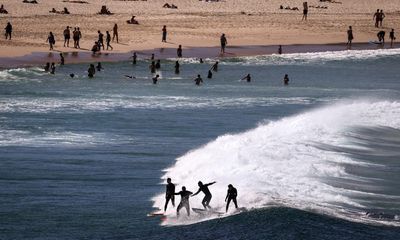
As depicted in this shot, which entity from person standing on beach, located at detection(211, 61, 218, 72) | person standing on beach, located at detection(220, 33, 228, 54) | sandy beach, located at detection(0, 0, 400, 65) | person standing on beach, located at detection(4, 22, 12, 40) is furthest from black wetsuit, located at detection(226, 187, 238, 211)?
person standing on beach, located at detection(4, 22, 12, 40)

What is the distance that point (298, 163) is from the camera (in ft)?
106

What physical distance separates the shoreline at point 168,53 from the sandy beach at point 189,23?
37.9 inches

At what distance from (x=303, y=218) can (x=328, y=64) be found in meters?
42.1

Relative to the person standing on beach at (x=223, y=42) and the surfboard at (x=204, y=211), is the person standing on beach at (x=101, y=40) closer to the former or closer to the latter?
the person standing on beach at (x=223, y=42)

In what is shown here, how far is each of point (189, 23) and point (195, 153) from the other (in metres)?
45.9

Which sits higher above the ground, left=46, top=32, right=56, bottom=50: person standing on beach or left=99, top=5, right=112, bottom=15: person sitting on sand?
left=99, top=5, right=112, bottom=15: person sitting on sand

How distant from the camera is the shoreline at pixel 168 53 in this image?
57.5m

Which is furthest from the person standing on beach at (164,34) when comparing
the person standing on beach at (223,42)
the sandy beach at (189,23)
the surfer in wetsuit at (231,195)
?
the surfer in wetsuit at (231,195)

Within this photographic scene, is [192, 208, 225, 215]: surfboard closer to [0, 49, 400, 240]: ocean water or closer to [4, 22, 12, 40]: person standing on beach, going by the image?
[0, 49, 400, 240]: ocean water

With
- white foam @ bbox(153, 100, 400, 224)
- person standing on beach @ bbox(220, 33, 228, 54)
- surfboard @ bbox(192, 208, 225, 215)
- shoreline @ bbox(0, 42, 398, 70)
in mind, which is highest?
person standing on beach @ bbox(220, 33, 228, 54)

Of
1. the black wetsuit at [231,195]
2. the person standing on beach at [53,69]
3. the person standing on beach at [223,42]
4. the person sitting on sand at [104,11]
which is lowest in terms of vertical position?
the black wetsuit at [231,195]

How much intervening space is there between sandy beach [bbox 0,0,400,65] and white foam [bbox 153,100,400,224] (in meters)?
24.7

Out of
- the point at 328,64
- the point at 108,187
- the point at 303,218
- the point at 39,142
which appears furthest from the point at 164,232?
the point at 328,64

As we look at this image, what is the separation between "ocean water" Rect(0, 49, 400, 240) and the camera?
24375 mm
